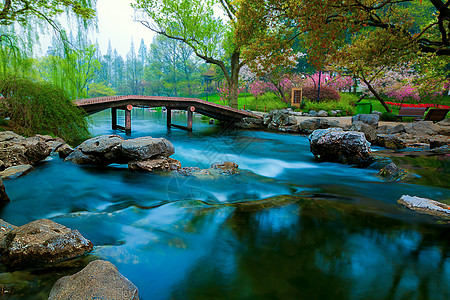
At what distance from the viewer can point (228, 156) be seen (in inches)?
394

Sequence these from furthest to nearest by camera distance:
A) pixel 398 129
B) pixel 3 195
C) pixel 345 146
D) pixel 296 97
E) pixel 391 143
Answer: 1. pixel 296 97
2. pixel 398 129
3. pixel 391 143
4. pixel 345 146
5. pixel 3 195

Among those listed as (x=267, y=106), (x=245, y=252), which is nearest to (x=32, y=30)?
(x=245, y=252)

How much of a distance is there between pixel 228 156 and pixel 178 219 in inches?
228

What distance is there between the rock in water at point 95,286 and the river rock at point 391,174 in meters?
6.22

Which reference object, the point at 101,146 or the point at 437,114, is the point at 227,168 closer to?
the point at 101,146

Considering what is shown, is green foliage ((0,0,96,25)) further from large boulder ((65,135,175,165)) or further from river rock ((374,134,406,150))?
river rock ((374,134,406,150))

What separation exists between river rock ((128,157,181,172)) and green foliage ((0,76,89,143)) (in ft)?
16.4

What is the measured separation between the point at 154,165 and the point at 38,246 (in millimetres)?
4467

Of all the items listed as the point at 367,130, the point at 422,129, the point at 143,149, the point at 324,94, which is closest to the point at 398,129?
the point at 422,129

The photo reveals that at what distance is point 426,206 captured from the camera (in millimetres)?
4434

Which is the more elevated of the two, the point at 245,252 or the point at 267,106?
the point at 267,106

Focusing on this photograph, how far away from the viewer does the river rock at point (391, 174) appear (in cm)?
640

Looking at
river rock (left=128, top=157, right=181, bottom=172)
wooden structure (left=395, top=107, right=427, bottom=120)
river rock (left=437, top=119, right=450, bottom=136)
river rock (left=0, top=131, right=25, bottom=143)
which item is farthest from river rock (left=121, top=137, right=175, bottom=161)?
wooden structure (left=395, top=107, right=427, bottom=120)

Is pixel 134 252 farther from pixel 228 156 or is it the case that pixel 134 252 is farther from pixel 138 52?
pixel 138 52
